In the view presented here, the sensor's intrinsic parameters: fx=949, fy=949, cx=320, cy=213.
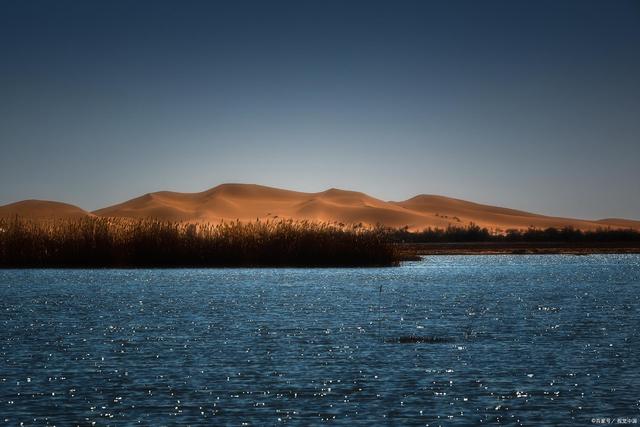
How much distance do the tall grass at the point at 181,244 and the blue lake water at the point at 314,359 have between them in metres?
17.2

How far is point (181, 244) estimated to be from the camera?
67688mm

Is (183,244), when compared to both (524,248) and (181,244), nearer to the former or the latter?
(181,244)

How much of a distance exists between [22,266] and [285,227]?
18.8 metres

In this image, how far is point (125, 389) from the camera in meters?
20.4

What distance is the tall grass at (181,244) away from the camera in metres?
66.2

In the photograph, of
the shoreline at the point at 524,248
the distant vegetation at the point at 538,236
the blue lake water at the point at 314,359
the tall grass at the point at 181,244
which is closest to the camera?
the blue lake water at the point at 314,359

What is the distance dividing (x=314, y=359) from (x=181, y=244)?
44027mm

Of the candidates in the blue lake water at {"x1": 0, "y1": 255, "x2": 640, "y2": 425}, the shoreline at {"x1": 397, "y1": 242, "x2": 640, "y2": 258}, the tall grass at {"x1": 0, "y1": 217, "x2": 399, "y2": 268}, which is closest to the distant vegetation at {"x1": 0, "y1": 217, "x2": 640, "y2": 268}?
the tall grass at {"x1": 0, "y1": 217, "x2": 399, "y2": 268}

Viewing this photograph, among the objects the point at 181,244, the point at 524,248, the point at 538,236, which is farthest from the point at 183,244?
the point at 538,236

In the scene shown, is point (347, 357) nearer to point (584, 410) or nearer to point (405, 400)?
point (405, 400)

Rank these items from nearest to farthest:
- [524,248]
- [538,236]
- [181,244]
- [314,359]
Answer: [314,359]
[181,244]
[524,248]
[538,236]

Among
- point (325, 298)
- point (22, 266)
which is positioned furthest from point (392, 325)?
point (22, 266)

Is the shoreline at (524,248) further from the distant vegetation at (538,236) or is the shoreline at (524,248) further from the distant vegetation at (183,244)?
the distant vegetation at (183,244)

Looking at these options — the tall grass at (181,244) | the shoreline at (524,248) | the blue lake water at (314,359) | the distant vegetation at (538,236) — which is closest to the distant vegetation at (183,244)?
the tall grass at (181,244)
